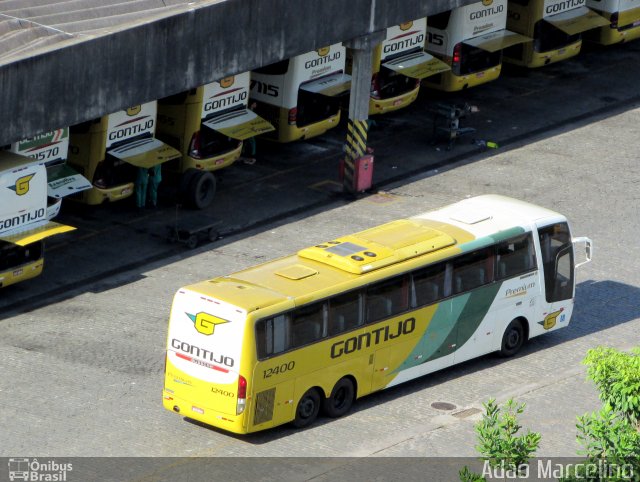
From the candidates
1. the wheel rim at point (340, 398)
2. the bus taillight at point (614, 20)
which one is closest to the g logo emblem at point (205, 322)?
the wheel rim at point (340, 398)

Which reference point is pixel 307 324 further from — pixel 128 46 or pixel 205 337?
pixel 128 46

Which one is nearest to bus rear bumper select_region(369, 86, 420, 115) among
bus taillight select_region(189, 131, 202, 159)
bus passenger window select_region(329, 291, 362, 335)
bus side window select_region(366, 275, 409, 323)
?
bus taillight select_region(189, 131, 202, 159)

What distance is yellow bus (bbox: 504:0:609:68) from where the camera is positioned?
50.8 metres

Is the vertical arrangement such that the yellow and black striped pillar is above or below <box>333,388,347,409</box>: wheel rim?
below

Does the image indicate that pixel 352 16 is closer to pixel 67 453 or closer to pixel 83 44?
pixel 83 44

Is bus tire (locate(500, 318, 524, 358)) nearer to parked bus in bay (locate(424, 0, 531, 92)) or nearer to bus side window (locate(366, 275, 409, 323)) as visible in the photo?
bus side window (locate(366, 275, 409, 323))

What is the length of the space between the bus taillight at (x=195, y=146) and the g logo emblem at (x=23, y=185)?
7.58m

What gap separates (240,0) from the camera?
3766cm

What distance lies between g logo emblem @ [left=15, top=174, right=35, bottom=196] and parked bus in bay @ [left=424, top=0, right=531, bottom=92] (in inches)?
677

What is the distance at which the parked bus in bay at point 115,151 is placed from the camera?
1543 inches

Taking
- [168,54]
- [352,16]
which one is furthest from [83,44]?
[352,16]

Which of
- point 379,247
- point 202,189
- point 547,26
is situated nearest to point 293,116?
point 202,189

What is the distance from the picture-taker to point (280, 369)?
28.2 metres

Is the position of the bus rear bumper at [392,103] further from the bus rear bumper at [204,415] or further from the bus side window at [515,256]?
the bus rear bumper at [204,415]
